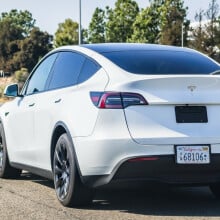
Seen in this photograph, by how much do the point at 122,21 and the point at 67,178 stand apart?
60456 millimetres

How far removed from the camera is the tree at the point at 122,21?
65625mm

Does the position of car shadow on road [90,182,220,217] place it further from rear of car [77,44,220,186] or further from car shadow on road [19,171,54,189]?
car shadow on road [19,171,54,189]

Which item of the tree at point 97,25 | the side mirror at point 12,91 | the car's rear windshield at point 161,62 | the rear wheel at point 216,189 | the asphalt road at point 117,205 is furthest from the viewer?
the tree at point 97,25

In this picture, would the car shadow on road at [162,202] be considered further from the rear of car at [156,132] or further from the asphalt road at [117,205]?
the rear of car at [156,132]

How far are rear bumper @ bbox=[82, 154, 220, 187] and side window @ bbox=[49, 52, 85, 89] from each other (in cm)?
119

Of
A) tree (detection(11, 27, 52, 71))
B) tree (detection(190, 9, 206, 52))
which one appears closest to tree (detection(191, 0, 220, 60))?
tree (detection(190, 9, 206, 52))

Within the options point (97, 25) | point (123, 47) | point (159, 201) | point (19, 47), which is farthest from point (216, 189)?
point (19, 47)

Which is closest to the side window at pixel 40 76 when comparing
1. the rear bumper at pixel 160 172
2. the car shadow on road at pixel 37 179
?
the car shadow on road at pixel 37 179

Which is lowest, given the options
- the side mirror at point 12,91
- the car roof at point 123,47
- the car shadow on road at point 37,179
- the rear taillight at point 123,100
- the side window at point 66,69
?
the car shadow on road at point 37,179

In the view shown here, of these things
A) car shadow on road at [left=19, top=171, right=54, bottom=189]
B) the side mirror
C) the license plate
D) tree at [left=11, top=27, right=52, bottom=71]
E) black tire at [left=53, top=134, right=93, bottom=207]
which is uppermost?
the side mirror

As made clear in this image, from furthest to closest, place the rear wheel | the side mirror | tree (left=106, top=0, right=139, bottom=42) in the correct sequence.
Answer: tree (left=106, top=0, right=139, bottom=42) < the side mirror < the rear wheel

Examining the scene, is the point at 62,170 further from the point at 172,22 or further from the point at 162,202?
the point at 172,22

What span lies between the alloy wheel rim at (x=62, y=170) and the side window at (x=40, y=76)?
4.08ft

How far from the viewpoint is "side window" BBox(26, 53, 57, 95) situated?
26.0ft
